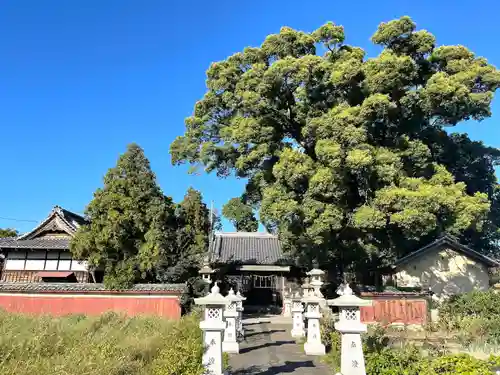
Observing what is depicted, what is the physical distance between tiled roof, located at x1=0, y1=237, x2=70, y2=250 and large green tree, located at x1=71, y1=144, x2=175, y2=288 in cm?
765

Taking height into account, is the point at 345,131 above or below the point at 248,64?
below

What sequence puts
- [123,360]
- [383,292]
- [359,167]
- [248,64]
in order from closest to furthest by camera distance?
[123,360]
[359,167]
[383,292]
[248,64]

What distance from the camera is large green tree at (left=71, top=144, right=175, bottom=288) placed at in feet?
55.7

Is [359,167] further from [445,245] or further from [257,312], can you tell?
[257,312]

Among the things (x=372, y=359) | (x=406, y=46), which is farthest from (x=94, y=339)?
(x=406, y=46)

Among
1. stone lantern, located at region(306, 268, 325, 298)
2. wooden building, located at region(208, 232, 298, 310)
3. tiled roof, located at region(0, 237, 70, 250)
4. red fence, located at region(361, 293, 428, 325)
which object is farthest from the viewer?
tiled roof, located at region(0, 237, 70, 250)

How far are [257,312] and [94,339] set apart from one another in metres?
17.8

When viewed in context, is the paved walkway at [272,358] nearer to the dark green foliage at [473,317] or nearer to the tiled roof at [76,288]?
the tiled roof at [76,288]

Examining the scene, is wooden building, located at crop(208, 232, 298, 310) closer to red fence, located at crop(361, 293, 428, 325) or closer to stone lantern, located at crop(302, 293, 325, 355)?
red fence, located at crop(361, 293, 428, 325)

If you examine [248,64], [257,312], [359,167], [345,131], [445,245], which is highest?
[248,64]

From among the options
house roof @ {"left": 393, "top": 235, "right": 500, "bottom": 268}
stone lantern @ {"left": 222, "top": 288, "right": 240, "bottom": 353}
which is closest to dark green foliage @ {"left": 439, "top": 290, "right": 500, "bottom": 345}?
house roof @ {"left": 393, "top": 235, "right": 500, "bottom": 268}

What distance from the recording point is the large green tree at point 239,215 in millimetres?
39656

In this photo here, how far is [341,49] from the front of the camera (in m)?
17.6

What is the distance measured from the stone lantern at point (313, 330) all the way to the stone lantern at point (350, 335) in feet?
12.6
